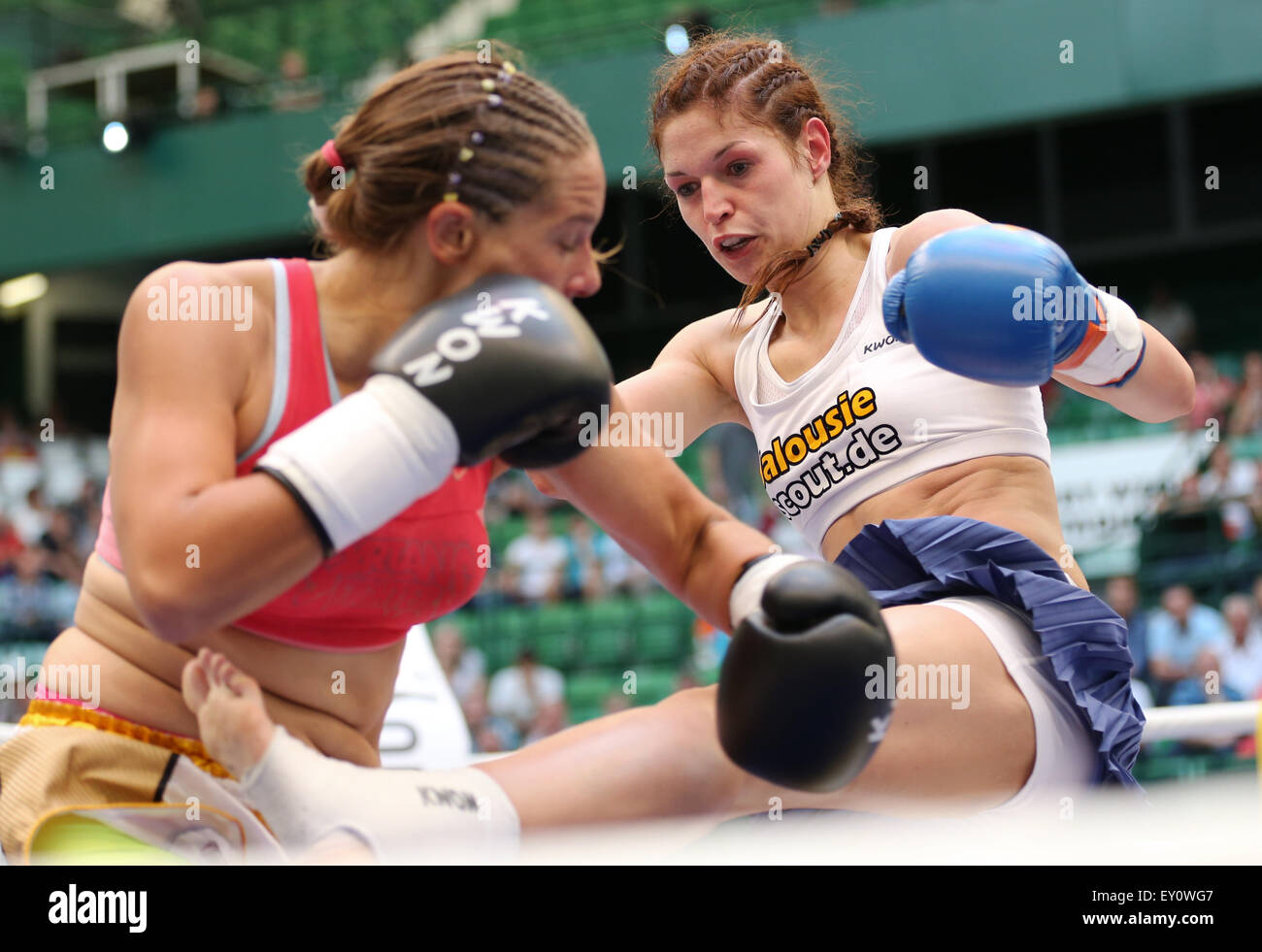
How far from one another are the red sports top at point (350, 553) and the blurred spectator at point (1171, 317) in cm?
700

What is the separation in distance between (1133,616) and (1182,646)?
269 mm

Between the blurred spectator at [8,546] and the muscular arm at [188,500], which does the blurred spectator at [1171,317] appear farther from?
the muscular arm at [188,500]

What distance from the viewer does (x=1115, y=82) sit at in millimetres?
7508

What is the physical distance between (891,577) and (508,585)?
19.1 feet

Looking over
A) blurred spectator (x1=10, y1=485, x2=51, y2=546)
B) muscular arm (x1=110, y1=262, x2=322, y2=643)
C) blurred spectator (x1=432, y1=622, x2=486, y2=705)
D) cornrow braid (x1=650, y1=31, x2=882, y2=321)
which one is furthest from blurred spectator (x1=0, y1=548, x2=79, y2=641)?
muscular arm (x1=110, y1=262, x2=322, y2=643)

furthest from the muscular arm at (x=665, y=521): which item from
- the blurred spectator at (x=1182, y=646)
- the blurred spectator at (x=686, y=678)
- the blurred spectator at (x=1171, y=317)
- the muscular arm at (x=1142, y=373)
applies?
the blurred spectator at (x=1171, y=317)

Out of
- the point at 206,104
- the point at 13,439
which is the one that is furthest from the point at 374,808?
the point at 13,439

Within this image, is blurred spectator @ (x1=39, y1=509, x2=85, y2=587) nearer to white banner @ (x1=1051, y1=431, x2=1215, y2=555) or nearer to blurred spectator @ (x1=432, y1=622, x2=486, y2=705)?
blurred spectator @ (x1=432, y1=622, x2=486, y2=705)

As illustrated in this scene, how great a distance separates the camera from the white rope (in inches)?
93.0

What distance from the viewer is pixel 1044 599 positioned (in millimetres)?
1561

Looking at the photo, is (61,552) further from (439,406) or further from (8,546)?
(439,406)

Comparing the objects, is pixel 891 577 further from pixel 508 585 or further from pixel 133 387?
pixel 508 585

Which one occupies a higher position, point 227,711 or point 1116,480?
point 227,711
